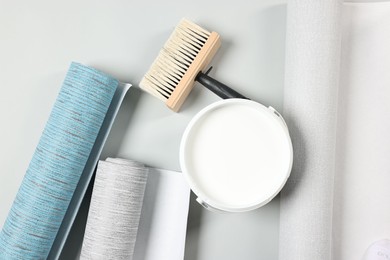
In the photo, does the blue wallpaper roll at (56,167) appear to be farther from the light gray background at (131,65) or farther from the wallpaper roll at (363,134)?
the wallpaper roll at (363,134)

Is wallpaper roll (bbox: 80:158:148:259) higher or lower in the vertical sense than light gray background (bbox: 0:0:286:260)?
lower

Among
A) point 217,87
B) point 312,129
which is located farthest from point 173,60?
point 312,129

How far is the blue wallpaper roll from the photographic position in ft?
1.72

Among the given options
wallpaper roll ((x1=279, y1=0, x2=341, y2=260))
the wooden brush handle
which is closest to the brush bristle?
the wooden brush handle

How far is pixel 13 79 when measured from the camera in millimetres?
610

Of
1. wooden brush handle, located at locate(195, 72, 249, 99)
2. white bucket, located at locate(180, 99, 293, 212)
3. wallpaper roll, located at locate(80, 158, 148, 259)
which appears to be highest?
wooden brush handle, located at locate(195, 72, 249, 99)

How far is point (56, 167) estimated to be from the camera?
525mm

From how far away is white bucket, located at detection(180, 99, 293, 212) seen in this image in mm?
517

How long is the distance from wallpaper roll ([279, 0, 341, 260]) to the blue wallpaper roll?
265 mm

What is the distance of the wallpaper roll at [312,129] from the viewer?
52 centimetres

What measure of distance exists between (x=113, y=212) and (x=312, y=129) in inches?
11.2

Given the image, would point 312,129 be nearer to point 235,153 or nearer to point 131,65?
point 235,153

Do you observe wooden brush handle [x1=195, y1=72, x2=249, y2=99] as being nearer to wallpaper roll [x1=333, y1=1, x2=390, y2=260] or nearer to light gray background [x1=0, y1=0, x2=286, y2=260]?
light gray background [x1=0, y1=0, x2=286, y2=260]

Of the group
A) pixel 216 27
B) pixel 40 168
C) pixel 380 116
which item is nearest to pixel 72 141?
pixel 40 168
